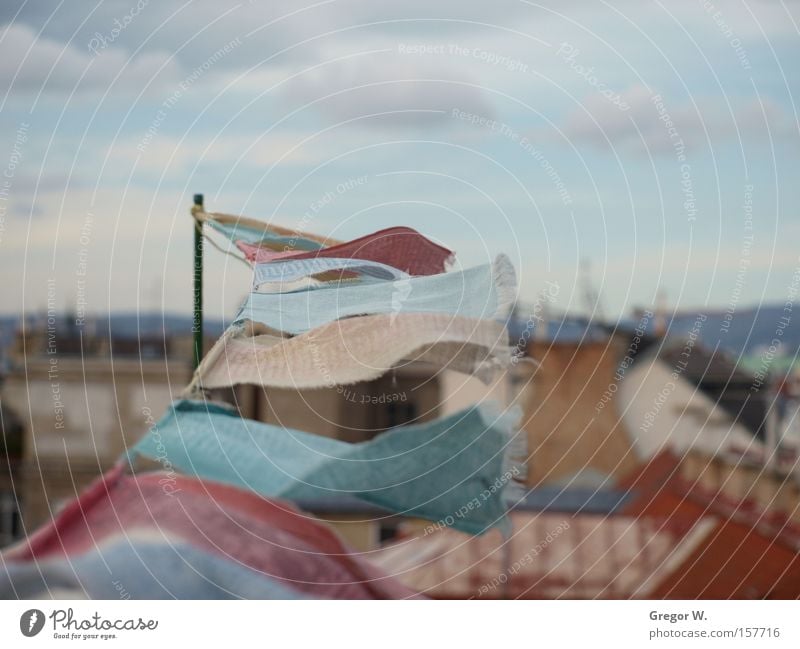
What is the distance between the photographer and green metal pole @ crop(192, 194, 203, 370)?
21.1 ft

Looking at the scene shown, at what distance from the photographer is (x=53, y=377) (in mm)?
7551
